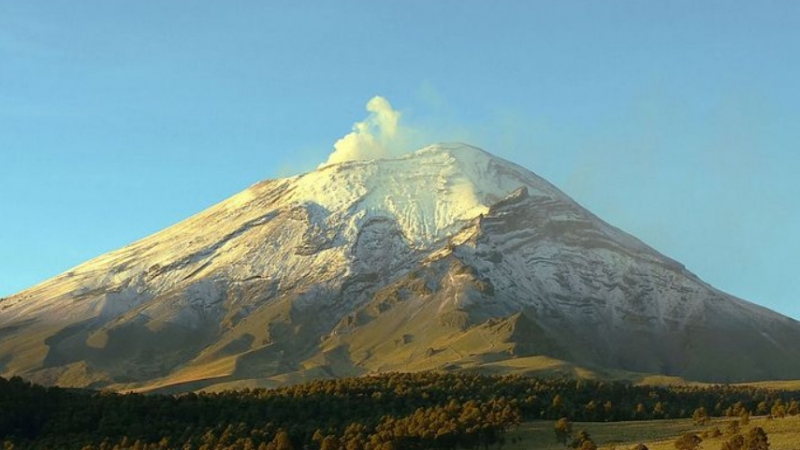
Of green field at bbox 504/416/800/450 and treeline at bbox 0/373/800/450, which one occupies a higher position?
treeline at bbox 0/373/800/450

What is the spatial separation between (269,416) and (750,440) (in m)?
89.3

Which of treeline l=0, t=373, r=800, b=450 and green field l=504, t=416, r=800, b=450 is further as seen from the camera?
treeline l=0, t=373, r=800, b=450

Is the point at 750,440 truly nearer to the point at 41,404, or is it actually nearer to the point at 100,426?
the point at 100,426

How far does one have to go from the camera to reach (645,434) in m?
142

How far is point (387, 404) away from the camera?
639 feet

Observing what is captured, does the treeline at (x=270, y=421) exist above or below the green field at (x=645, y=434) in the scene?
above

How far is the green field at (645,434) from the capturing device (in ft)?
402

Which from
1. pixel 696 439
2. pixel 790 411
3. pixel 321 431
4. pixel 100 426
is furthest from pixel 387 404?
pixel 696 439

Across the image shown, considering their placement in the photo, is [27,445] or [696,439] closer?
[696,439]

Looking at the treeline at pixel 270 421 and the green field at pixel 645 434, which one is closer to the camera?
the green field at pixel 645 434

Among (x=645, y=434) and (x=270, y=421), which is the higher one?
(x=270, y=421)

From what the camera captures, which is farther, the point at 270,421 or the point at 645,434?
the point at 270,421

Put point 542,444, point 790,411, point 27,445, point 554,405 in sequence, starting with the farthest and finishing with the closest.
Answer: point 554,405 → point 27,445 → point 790,411 → point 542,444

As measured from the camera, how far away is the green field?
12256cm
